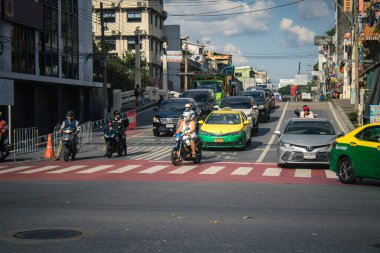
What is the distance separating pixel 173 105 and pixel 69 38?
1454 centimetres

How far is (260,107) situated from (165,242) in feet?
107

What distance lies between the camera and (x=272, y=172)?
18344mm

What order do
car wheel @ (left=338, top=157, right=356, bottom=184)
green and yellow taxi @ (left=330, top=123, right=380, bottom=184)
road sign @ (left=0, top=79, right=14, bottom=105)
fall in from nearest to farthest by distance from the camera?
green and yellow taxi @ (left=330, top=123, right=380, bottom=184)
car wheel @ (left=338, top=157, right=356, bottom=184)
road sign @ (left=0, top=79, right=14, bottom=105)

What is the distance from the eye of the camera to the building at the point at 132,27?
7744 centimetres

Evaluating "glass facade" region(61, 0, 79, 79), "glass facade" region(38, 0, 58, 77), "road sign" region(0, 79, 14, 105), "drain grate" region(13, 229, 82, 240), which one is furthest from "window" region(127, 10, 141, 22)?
"drain grate" region(13, 229, 82, 240)

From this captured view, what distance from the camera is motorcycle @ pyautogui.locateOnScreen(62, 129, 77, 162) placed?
2266cm

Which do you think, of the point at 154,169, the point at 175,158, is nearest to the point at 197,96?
the point at 175,158

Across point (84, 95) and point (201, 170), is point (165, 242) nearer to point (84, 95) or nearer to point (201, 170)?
point (201, 170)

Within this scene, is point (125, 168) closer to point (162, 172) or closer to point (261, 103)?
point (162, 172)

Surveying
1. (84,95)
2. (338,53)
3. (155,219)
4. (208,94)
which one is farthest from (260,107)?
(338,53)

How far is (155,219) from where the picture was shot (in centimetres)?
985

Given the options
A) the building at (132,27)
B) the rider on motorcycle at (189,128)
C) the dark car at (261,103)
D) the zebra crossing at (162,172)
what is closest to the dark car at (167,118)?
the dark car at (261,103)

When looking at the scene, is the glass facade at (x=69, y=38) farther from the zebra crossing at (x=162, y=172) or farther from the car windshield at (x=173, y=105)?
the zebra crossing at (x=162, y=172)

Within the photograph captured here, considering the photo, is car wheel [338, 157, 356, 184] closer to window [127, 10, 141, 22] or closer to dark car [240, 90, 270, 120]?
dark car [240, 90, 270, 120]
